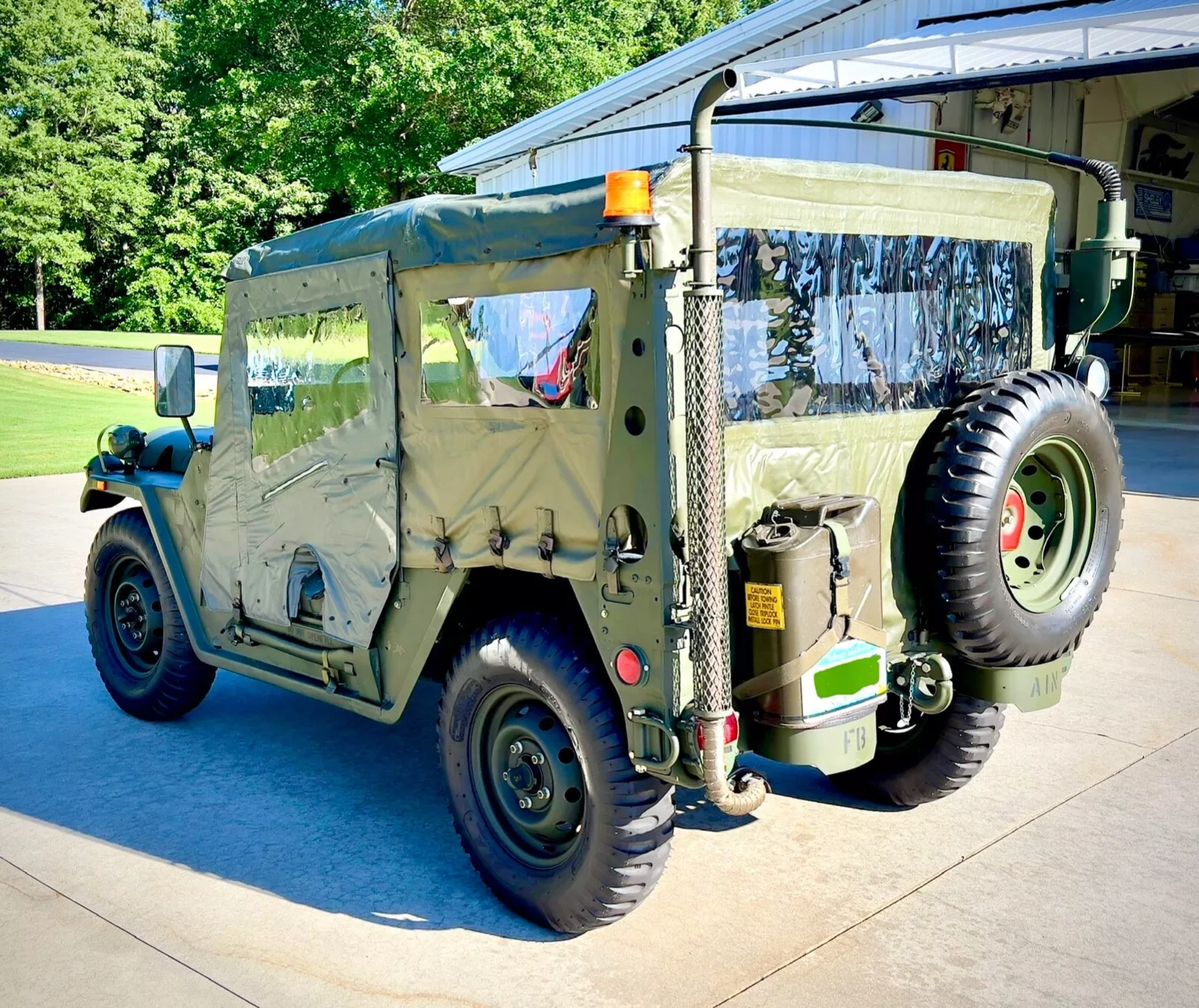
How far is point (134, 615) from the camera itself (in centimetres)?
586

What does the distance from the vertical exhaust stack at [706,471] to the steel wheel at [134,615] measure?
3.35 metres

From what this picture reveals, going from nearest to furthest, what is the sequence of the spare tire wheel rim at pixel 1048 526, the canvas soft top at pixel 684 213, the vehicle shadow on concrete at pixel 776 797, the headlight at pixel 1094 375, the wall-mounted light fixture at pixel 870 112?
the canvas soft top at pixel 684 213
the spare tire wheel rim at pixel 1048 526
the headlight at pixel 1094 375
the vehicle shadow on concrete at pixel 776 797
the wall-mounted light fixture at pixel 870 112

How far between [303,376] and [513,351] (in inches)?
48.4

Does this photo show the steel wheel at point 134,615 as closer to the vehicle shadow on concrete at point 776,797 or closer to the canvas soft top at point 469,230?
the canvas soft top at point 469,230

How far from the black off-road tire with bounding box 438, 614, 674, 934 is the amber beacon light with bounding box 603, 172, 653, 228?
3.94 ft

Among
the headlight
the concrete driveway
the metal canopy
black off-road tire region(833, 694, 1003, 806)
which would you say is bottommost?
the concrete driveway

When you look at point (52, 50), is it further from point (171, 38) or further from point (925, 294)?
point (925, 294)

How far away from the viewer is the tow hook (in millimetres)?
3803

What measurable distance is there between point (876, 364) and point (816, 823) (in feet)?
5.77

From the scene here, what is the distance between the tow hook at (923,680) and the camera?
3803 mm

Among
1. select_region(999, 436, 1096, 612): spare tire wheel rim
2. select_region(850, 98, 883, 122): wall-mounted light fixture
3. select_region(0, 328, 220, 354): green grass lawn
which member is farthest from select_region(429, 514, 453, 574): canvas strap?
select_region(0, 328, 220, 354): green grass lawn

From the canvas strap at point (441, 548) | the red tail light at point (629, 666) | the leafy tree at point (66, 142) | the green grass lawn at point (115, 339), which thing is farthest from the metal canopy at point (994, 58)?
the leafy tree at point (66, 142)

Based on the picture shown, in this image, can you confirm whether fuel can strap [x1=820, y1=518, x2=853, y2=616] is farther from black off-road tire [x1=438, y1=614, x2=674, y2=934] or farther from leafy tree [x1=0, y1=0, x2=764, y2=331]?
leafy tree [x1=0, y1=0, x2=764, y2=331]

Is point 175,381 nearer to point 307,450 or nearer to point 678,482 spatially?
point 307,450
